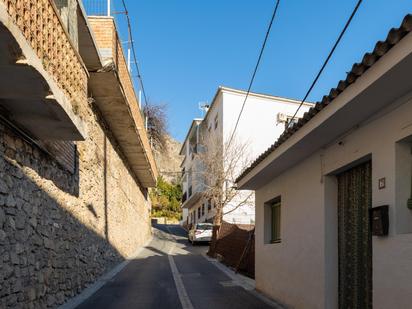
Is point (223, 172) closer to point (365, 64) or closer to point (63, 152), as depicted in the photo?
point (63, 152)

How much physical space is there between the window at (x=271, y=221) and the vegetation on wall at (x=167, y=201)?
52717mm

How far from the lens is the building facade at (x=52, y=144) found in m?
5.95

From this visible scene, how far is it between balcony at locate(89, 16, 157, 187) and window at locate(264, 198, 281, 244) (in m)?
4.72

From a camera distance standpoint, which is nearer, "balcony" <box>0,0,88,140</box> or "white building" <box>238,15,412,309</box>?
"balcony" <box>0,0,88,140</box>

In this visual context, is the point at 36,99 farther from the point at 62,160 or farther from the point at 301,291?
the point at 301,291

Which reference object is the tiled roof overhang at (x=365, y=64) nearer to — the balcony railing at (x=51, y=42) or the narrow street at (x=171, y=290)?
the balcony railing at (x=51, y=42)

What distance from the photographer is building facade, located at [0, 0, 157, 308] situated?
19.5ft

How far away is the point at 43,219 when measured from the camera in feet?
27.7

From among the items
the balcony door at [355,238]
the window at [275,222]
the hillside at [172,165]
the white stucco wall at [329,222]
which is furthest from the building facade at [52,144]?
the hillside at [172,165]

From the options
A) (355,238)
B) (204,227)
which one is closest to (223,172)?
(204,227)

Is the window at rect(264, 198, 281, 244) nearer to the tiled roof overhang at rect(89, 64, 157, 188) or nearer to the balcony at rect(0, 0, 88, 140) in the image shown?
the tiled roof overhang at rect(89, 64, 157, 188)

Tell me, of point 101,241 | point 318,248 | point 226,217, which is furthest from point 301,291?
point 226,217

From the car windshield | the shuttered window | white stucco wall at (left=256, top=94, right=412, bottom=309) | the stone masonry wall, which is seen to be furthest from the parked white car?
the shuttered window

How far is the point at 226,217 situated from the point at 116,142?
1383cm
